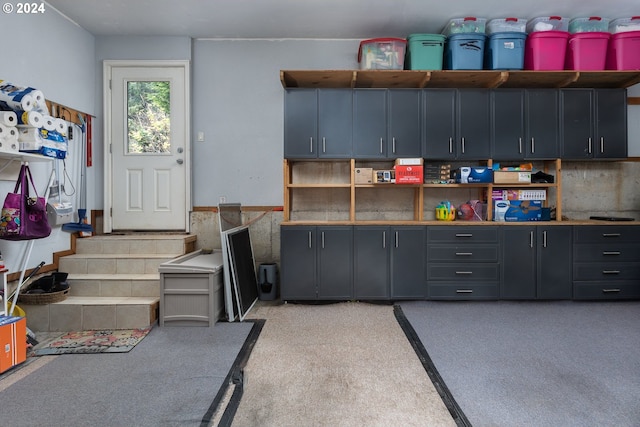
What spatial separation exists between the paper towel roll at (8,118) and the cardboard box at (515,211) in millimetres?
4316

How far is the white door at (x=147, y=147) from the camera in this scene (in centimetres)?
380

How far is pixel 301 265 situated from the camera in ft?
11.0

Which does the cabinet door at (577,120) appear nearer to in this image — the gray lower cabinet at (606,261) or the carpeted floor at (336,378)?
the gray lower cabinet at (606,261)

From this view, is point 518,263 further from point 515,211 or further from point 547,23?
point 547,23

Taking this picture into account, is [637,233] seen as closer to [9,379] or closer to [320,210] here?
[320,210]

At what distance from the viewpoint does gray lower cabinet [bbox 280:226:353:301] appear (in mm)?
3363

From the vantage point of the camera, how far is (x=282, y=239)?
3354 mm

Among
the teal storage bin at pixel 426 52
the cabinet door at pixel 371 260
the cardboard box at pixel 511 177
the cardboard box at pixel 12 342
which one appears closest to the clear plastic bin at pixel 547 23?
the teal storage bin at pixel 426 52

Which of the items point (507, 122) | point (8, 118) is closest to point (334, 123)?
point (507, 122)

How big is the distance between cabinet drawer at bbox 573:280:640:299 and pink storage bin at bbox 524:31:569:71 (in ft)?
7.39

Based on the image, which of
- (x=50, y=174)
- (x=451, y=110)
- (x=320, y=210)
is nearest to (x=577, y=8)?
(x=451, y=110)

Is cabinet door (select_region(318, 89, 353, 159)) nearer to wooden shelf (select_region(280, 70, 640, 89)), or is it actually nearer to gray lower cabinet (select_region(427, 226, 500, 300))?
wooden shelf (select_region(280, 70, 640, 89))

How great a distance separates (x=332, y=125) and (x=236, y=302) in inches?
79.8

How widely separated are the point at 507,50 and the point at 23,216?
179 inches
